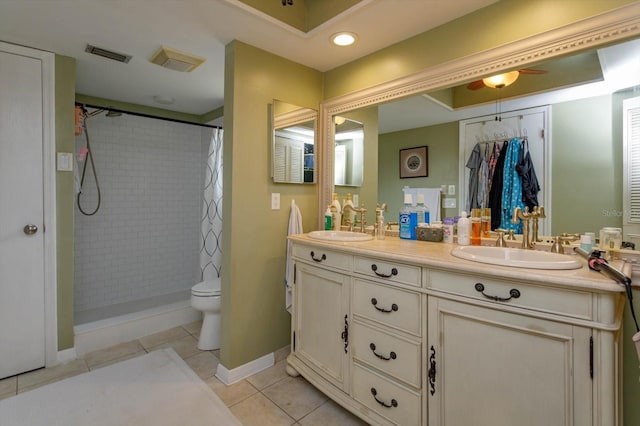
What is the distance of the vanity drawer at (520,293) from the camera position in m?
0.98

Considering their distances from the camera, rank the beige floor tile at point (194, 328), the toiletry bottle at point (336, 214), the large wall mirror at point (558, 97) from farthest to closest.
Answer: the beige floor tile at point (194, 328), the toiletry bottle at point (336, 214), the large wall mirror at point (558, 97)

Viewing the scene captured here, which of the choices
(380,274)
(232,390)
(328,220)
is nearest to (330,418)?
(232,390)

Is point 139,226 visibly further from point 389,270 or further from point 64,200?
point 389,270

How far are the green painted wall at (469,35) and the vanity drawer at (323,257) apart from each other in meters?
1.23

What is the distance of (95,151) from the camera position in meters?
3.17

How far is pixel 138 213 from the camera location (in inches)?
136

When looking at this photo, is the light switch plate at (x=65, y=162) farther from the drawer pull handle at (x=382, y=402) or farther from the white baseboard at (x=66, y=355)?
the drawer pull handle at (x=382, y=402)

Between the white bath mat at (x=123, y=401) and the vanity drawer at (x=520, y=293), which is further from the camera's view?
the white bath mat at (x=123, y=401)

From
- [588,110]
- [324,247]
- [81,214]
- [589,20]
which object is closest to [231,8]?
[324,247]

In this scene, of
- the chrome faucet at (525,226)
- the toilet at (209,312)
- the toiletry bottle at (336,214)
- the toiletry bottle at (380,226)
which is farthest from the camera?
the toilet at (209,312)

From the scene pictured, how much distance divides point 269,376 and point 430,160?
5.85 ft

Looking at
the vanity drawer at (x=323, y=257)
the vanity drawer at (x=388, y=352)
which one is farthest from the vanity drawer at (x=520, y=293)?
the vanity drawer at (x=323, y=257)

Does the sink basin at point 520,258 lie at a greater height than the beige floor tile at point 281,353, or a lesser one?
greater

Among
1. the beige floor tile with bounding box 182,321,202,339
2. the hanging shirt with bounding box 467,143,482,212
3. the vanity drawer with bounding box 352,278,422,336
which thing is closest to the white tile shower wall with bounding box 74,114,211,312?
the beige floor tile with bounding box 182,321,202,339
